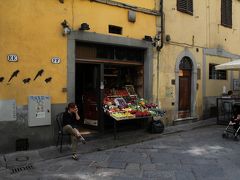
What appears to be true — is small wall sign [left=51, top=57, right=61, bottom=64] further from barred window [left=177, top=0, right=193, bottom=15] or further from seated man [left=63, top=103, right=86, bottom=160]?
barred window [left=177, top=0, right=193, bottom=15]

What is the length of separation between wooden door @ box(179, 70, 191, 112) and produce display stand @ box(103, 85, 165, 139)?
2.48m

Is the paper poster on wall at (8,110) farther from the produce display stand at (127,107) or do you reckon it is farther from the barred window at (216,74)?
the barred window at (216,74)

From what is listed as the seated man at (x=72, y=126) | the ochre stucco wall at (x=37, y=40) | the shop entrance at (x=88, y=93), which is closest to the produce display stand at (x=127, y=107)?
the shop entrance at (x=88, y=93)

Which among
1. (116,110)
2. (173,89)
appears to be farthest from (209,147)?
(173,89)

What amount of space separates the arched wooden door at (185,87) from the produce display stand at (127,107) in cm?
245

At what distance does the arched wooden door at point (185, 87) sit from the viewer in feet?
46.6

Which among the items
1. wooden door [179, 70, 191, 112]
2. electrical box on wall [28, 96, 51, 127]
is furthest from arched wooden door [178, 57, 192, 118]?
electrical box on wall [28, 96, 51, 127]

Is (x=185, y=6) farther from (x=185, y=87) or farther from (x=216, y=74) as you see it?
(x=216, y=74)

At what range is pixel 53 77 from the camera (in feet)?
31.2

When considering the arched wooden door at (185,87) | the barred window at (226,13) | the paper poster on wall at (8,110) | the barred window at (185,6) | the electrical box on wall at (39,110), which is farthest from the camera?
the barred window at (226,13)

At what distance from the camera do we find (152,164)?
8.01 metres

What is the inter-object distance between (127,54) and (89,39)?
2009 mm

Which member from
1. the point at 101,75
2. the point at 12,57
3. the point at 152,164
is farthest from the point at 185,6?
the point at 152,164

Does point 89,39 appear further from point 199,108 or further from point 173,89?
point 199,108
